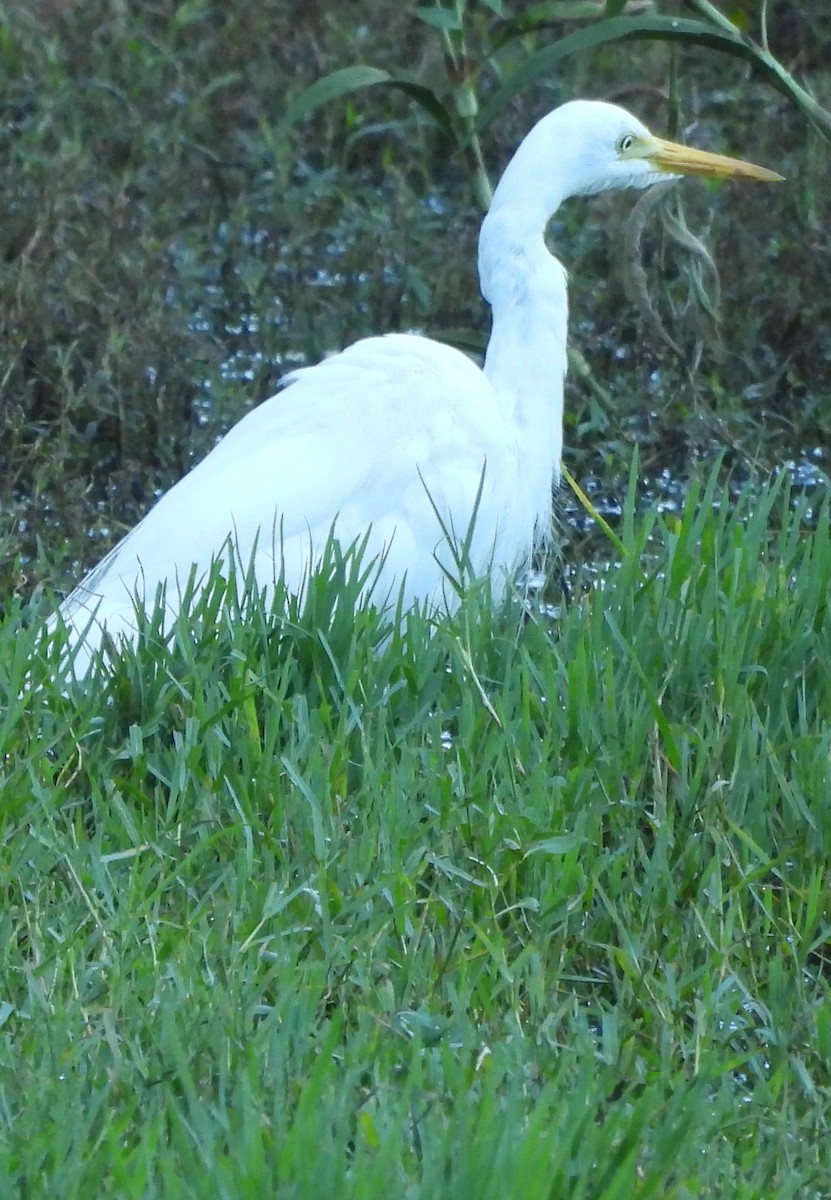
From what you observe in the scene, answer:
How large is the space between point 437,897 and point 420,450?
119 centimetres

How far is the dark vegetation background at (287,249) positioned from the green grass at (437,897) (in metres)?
0.94

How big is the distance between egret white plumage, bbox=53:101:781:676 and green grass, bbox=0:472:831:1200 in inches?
10.7

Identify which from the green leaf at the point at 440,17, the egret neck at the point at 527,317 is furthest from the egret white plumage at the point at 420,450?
the green leaf at the point at 440,17

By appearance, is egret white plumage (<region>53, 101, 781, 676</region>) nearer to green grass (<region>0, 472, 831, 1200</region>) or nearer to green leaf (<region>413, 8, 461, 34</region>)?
green grass (<region>0, 472, 831, 1200</region>)

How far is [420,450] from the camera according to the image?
10.2ft

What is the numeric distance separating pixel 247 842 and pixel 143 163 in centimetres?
386

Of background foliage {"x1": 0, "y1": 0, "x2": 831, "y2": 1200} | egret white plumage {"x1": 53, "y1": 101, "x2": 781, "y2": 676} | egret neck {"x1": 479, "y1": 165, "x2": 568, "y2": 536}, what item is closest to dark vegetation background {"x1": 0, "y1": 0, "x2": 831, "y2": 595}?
background foliage {"x1": 0, "y1": 0, "x2": 831, "y2": 1200}

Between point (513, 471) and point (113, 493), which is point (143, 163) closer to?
point (113, 493)

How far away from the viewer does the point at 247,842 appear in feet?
7.09

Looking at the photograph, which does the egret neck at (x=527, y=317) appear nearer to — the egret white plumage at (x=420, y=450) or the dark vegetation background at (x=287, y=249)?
the egret white plumage at (x=420, y=450)

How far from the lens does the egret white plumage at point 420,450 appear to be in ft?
9.66

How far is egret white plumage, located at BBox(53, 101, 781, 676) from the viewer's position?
9.66 feet

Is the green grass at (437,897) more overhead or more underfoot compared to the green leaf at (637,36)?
more underfoot

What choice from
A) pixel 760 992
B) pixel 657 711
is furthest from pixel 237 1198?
pixel 657 711
